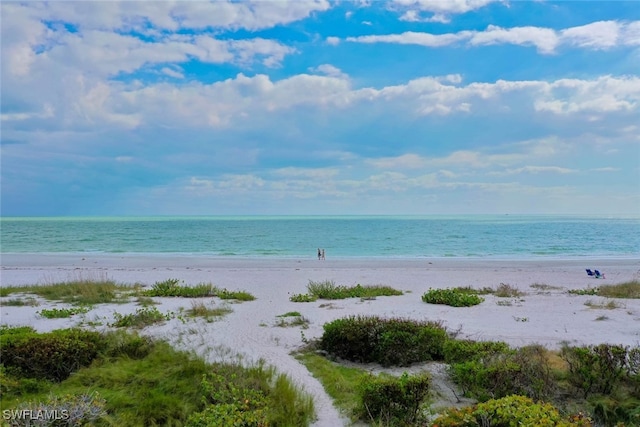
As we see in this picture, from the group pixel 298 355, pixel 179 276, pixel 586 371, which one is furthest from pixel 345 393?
pixel 179 276

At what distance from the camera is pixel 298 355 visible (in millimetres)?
9594

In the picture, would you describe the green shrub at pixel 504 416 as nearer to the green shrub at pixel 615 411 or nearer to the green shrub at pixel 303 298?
the green shrub at pixel 615 411

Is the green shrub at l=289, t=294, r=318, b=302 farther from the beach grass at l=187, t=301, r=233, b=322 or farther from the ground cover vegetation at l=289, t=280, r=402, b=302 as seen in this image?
the beach grass at l=187, t=301, r=233, b=322

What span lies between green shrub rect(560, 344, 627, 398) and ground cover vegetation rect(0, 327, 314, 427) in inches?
180

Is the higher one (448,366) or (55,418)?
(55,418)

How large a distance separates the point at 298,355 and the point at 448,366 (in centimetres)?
313

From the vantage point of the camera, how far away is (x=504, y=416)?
488 cm

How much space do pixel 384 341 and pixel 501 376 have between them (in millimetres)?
2661

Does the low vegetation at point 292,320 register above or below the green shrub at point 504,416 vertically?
below

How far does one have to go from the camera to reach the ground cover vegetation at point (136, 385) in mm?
6031

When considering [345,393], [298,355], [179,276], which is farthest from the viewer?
[179,276]

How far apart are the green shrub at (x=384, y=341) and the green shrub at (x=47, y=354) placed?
4.98 m

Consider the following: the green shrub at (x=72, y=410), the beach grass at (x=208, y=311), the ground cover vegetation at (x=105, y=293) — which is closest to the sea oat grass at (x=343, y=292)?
the ground cover vegetation at (x=105, y=293)

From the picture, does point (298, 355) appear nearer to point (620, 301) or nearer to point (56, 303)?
point (56, 303)
